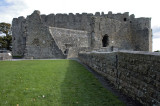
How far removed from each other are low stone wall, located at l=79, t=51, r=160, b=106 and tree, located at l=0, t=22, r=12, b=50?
153 feet

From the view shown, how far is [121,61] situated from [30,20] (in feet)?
67.1

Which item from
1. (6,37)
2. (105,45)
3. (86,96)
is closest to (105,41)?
(105,45)

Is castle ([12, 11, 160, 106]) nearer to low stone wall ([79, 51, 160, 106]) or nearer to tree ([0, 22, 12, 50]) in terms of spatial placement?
low stone wall ([79, 51, 160, 106])

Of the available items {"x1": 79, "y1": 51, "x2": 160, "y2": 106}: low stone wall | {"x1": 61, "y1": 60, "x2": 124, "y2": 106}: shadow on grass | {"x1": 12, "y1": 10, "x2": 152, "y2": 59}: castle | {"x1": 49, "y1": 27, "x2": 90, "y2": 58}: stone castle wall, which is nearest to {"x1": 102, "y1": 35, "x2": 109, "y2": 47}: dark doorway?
{"x1": 12, "y1": 10, "x2": 152, "y2": 59}: castle

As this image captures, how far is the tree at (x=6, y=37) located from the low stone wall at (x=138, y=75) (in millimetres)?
46553

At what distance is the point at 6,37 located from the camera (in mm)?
49250

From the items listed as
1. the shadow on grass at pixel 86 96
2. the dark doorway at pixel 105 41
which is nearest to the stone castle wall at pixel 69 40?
the dark doorway at pixel 105 41

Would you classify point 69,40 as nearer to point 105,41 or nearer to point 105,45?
point 105,41

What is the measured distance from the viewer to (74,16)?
37844mm

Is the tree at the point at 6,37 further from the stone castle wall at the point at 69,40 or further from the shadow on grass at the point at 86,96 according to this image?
the shadow on grass at the point at 86,96

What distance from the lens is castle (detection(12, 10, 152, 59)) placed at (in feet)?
74.7

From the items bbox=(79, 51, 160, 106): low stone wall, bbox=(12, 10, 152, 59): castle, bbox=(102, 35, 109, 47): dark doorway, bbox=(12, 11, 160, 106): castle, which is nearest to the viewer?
bbox=(79, 51, 160, 106): low stone wall

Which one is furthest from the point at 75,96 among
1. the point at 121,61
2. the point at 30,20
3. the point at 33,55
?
the point at 30,20

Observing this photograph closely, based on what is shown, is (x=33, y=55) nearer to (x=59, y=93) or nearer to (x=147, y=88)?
(x=59, y=93)
